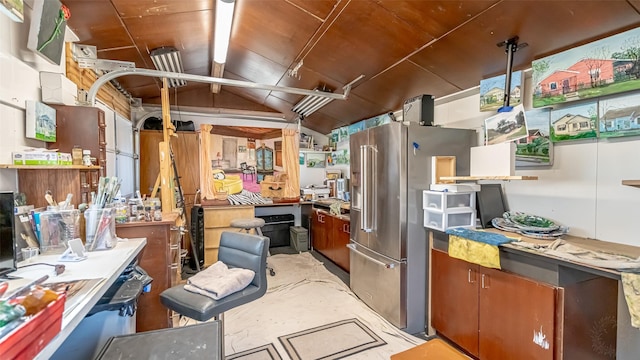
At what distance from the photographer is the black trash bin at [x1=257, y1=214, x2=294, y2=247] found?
5.43 meters

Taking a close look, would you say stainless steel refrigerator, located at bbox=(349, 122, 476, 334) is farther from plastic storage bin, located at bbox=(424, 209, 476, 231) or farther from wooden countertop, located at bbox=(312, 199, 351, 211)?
wooden countertop, located at bbox=(312, 199, 351, 211)

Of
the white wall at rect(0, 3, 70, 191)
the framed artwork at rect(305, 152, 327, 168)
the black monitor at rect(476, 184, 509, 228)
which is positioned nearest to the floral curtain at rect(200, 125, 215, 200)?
the framed artwork at rect(305, 152, 327, 168)

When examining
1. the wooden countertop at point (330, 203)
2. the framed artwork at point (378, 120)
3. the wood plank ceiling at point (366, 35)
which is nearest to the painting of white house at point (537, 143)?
the wood plank ceiling at point (366, 35)

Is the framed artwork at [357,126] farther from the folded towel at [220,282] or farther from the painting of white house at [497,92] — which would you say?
the folded towel at [220,282]

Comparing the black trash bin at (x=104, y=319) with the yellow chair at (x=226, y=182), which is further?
the yellow chair at (x=226, y=182)

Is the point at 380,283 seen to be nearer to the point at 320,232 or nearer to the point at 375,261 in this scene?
the point at 375,261

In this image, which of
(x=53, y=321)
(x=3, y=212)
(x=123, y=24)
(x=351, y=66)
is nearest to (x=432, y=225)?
(x=351, y=66)

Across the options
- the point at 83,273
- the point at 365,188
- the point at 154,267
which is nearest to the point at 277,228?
the point at 365,188

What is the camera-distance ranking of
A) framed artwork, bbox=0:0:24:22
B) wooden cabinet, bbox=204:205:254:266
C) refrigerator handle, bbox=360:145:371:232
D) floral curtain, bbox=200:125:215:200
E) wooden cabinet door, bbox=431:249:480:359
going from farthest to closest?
floral curtain, bbox=200:125:215:200, wooden cabinet, bbox=204:205:254:266, refrigerator handle, bbox=360:145:371:232, wooden cabinet door, bbox=431:249:480:359, framed artwork, bbox=0:0:24:22

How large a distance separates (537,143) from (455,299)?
1.45 m

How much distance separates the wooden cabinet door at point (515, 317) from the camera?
1731 millimetres

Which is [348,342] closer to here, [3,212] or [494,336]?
[494,336]

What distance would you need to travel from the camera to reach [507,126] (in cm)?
220

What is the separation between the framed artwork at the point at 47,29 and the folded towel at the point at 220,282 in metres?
1.91
